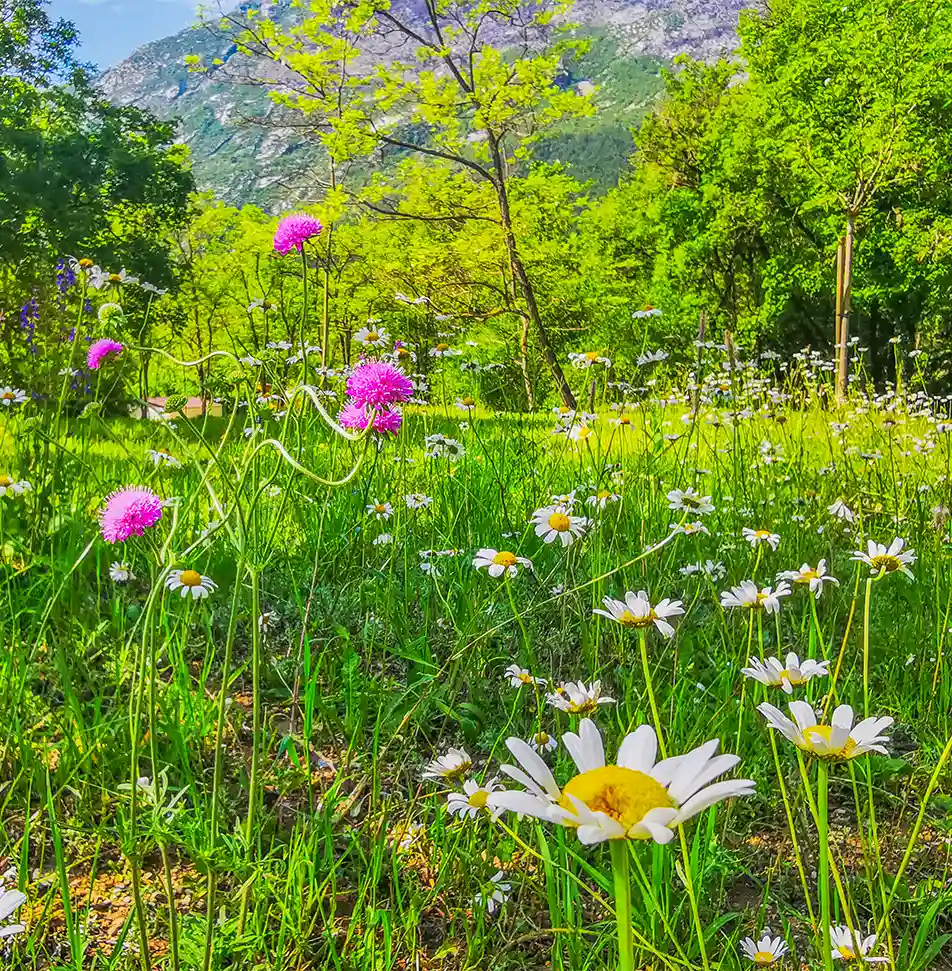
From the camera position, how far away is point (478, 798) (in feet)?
3.23

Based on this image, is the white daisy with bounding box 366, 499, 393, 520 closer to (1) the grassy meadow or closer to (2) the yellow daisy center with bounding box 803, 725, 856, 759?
(1) the grassy meadow

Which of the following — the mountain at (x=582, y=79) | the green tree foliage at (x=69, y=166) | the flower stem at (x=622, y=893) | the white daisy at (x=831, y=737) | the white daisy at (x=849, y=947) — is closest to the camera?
the flower stem at (x=622, y=893)

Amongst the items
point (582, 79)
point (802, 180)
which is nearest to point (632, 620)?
point (802, 180)

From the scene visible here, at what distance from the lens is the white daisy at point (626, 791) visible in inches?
16.6

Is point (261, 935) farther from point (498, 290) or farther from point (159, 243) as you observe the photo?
point (159, 243)

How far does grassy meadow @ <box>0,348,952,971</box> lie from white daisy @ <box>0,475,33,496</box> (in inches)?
1.6

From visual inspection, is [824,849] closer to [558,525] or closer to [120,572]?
[558,525]

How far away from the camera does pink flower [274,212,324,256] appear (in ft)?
4.69

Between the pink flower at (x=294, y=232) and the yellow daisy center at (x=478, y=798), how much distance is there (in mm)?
970

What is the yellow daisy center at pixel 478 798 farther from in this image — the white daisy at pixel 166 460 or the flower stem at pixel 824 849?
the white daisy at pixel 166 460

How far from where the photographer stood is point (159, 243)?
979 centimetres

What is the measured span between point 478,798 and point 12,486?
1.50m

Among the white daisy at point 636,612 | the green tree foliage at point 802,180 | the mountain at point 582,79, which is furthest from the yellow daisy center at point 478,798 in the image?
the mountain at point 582,79

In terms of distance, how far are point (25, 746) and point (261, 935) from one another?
559 millimetres
